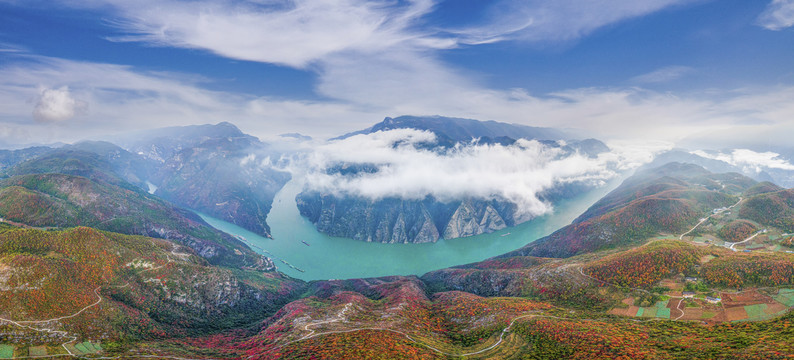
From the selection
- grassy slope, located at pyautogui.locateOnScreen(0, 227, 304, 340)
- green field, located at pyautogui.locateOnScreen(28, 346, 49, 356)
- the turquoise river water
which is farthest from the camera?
the turquoise river water

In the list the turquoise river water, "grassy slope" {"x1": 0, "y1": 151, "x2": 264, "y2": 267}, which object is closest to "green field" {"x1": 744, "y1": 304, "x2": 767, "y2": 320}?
the turquoise river water

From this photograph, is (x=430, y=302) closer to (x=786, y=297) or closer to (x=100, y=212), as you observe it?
(x=786, y=297)

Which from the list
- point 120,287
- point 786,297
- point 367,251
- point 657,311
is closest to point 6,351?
point 120,287

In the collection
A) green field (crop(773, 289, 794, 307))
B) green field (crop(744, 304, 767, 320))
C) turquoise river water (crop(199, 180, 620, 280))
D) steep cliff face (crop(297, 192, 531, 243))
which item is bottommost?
turquoise river water (crop(199, 180, 620, 280))

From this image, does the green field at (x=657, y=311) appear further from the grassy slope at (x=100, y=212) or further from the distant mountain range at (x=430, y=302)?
the grassy slope at (x=100, y=212)

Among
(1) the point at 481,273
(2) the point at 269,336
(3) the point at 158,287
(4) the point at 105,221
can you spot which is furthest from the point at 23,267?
(1) the point at 481,273

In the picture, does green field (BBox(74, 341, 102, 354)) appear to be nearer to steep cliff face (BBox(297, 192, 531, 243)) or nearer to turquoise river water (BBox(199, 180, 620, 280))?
turquoise river water (BBox(199, 180, 620, 280))
